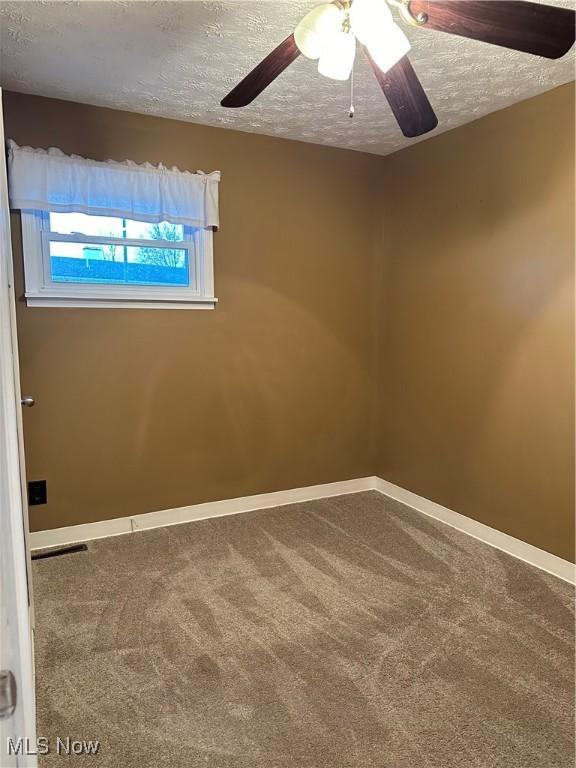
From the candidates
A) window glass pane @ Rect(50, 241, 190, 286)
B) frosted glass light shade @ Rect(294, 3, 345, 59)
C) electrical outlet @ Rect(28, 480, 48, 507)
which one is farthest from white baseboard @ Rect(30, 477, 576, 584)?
frosted glass light shade @ Rect(294, 3, 345, 59)

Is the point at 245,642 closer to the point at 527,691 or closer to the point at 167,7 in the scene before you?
the point at 527,691

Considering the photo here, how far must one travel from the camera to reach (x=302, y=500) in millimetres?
3525

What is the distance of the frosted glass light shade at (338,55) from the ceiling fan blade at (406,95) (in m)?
0.06

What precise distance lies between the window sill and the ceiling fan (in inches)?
61.6

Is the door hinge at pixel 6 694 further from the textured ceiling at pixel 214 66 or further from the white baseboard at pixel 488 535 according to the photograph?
the white baseboard at pixel 488 535

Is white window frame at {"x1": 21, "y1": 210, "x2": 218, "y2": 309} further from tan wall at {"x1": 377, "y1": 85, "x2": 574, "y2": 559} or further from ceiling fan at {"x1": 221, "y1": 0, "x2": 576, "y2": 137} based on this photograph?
ceiling fan at {"x1": 221, "y1": 0, "x2": 576, "y2": 137}

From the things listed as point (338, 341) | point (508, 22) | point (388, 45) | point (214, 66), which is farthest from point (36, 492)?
point (508, 22)

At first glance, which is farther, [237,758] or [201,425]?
[201,425]

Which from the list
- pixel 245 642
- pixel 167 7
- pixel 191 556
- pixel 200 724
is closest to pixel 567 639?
pixel 245 642

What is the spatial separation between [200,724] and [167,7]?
94.6 inches

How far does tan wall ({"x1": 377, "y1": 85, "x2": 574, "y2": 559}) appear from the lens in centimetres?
249

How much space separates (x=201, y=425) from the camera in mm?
3166

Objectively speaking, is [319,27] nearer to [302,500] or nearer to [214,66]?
[214,66]

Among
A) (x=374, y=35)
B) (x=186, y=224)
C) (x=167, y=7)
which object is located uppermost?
(x=167, y=7)
